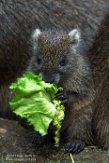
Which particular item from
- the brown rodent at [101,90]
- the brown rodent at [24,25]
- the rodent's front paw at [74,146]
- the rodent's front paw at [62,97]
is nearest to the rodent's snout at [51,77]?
the rodent's front paw at [62,97]

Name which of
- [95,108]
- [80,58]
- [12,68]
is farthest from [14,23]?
[95,108]

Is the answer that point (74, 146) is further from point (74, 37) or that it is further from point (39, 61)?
point (74, 37)

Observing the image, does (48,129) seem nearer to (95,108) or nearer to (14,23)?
(95,108)

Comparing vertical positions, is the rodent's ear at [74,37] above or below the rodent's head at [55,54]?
above

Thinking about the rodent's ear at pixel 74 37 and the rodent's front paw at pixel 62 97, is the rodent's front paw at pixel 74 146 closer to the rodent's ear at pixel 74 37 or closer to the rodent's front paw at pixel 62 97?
the rodent's front paw at pixel 62 97

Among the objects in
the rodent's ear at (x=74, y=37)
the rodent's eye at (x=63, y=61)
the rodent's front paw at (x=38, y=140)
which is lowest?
the rodent's front paw at (x=38, y=140)

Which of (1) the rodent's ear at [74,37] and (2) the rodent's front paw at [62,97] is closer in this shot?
(2) the rodent's front paw at [62,97]

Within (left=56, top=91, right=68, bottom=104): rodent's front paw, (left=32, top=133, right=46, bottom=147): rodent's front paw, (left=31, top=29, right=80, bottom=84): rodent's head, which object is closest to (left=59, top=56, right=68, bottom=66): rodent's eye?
(left=31, top=29, right=80, bottom=84): rodent's head

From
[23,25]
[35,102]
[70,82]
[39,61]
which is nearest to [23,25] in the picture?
[23,25]
